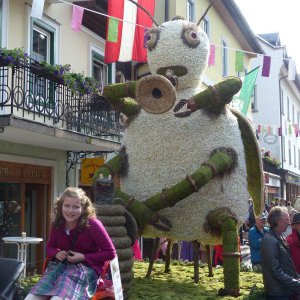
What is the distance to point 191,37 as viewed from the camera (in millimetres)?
6949

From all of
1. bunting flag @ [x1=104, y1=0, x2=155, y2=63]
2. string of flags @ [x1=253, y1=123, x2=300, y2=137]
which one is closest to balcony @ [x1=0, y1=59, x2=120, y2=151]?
bunting flag @ [x1=104, y1=0, x2=155, y2=63]

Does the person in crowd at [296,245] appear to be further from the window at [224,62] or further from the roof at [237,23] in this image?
the window at [224,62]

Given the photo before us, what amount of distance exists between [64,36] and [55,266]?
8481 millimetres

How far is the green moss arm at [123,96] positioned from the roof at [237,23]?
39.5 feet

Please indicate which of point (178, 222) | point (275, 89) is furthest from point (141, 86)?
point (275, 89)

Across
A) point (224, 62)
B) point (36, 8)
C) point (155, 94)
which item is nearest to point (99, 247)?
point (155, 94)

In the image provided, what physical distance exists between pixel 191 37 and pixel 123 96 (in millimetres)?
1127

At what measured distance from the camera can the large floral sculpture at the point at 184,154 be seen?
6.54 meters

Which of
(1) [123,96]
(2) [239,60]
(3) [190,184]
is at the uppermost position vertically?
(2) [239,60]

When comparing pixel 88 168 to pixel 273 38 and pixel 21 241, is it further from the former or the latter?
pixel 273 38

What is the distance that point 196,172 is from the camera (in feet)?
20.9

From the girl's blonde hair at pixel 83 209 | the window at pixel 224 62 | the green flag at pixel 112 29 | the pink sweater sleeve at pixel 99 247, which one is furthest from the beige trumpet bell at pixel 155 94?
the window at pixel 224 62

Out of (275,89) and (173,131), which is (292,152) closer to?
(275,89)

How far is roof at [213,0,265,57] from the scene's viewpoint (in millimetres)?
19045
